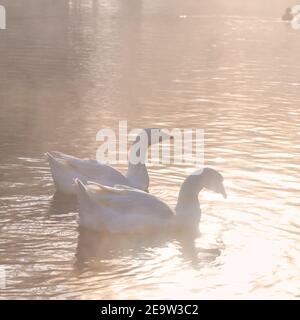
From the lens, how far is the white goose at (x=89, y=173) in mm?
15531

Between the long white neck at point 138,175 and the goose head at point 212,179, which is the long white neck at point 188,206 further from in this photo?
the long white neck at point 138,175

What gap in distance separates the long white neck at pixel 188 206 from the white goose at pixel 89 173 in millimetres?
1481

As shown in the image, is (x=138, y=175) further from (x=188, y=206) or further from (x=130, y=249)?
(x=130, y=249)

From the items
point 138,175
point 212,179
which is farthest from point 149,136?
point 212,179

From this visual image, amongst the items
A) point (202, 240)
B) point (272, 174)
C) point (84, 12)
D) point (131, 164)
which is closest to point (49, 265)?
point (202, 240)

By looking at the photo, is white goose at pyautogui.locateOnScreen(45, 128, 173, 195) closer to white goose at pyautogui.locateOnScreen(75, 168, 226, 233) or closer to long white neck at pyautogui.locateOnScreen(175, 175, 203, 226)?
white goose at pyautogui.locateOnScreen(75, 168, 226, 233)

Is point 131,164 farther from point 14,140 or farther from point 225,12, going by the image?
point 225,12

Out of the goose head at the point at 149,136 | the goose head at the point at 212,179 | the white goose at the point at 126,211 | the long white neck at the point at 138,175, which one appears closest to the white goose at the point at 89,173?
the long white neck at the point at 138,175

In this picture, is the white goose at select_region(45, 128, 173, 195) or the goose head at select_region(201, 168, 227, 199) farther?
the white goose at select_region(45, 128, 173, 195)

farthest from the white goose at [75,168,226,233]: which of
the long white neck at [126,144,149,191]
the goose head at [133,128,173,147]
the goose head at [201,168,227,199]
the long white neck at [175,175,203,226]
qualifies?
the goose head at [133,128,173,147]

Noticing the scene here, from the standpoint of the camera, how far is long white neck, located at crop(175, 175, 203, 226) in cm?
1430

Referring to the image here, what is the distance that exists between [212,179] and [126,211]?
1615 mm
